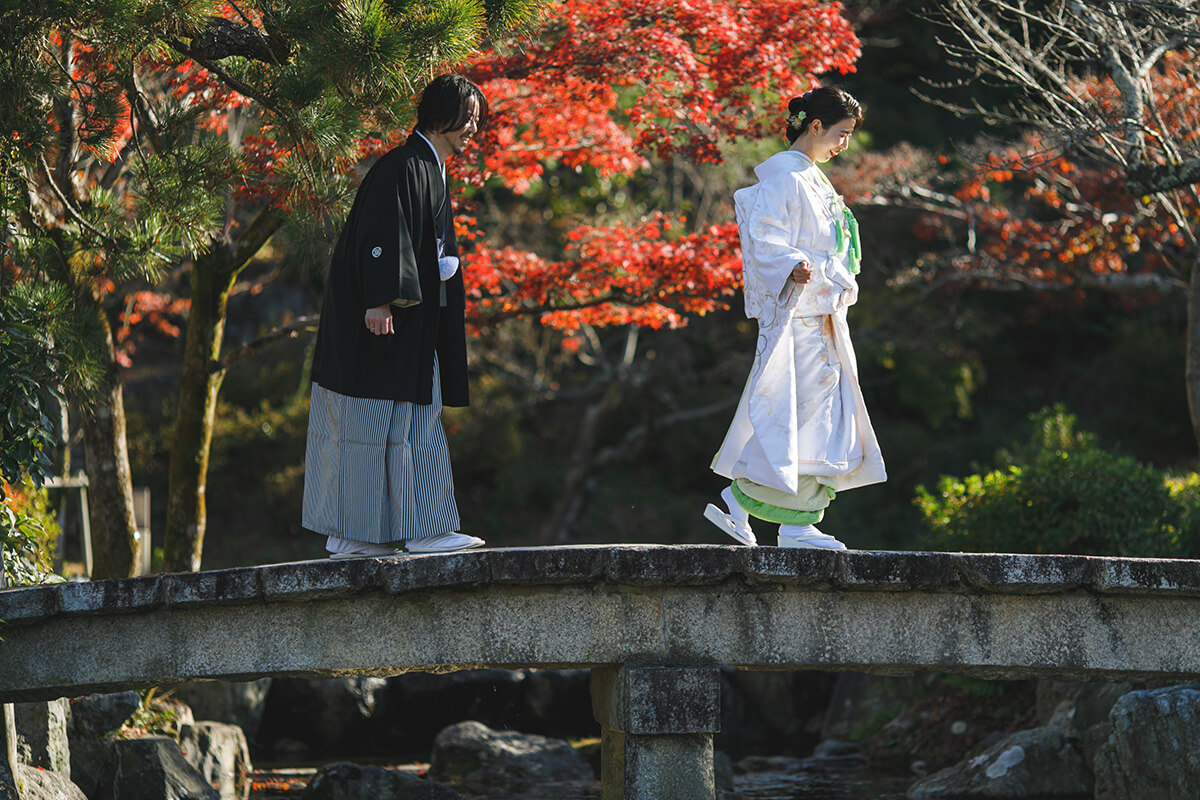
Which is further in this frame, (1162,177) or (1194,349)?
(1194,349)

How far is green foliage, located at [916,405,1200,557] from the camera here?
24.9 ft

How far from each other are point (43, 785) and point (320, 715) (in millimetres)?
4261

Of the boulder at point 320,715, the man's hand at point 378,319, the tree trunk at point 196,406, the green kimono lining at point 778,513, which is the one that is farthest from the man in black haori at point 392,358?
the boulder at point 320,715

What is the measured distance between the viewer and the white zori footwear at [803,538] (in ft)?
15.9

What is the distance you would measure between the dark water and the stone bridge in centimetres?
220

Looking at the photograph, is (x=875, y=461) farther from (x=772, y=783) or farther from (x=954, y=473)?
(x=954, y=473)

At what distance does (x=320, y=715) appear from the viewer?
9.10 metres

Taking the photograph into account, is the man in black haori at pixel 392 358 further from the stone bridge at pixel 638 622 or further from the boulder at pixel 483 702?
the boulder at pixel 483 702

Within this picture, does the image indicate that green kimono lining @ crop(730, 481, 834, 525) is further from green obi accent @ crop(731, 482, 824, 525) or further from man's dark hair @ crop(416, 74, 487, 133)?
man's dark hair @ crop(416, 74, 487, 133)

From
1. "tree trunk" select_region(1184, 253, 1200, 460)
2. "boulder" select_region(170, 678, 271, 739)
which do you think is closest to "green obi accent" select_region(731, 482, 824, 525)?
"tree trunk" select_region(1184, 253, 1200, 460)

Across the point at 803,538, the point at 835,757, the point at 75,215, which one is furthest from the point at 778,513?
the point at 835,757

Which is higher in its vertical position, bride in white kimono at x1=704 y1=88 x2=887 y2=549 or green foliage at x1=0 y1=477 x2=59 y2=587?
bride in white kimono at x1=704 y1=88 x2=887 y2=549

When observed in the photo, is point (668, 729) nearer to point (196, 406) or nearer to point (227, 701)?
point (196, 406)

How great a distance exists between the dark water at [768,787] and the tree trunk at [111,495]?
1544 mm
